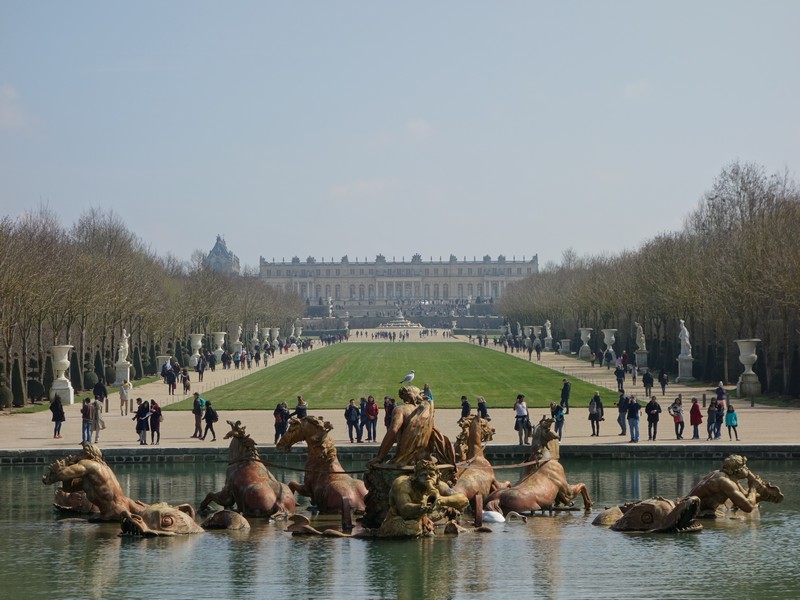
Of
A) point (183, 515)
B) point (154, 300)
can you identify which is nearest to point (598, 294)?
point (154, 300)

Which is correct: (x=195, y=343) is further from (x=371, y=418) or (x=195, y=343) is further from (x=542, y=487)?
(x=542, y=487)

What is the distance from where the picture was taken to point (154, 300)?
80188mm

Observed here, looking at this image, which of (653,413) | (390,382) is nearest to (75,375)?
(390,382)

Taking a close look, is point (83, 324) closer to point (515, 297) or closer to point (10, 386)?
point (10, 386)

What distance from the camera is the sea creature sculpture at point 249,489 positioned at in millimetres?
22875

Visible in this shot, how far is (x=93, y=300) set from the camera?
63344mm

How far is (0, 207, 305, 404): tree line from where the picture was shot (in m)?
52.3

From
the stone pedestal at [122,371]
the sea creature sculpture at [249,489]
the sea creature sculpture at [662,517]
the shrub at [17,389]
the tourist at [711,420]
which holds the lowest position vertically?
the sea creature sculpture at [662,517]

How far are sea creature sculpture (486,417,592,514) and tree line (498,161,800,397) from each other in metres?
27.8

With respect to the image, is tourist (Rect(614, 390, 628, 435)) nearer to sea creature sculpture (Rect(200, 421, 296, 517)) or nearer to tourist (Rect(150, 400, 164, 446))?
tourist (Rect(150, 400, 164, 446))

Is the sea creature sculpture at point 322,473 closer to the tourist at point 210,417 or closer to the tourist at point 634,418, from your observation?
the tourist at point 210,417

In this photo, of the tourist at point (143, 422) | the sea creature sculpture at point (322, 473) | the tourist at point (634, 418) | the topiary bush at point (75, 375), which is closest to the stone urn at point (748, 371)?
the tourist at point (634, 418)

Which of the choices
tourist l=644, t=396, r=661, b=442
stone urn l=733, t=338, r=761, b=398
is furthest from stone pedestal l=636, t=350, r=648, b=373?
tourist l=644, t=396, r=661, b=442

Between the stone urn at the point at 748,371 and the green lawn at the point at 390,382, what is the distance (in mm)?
5411
